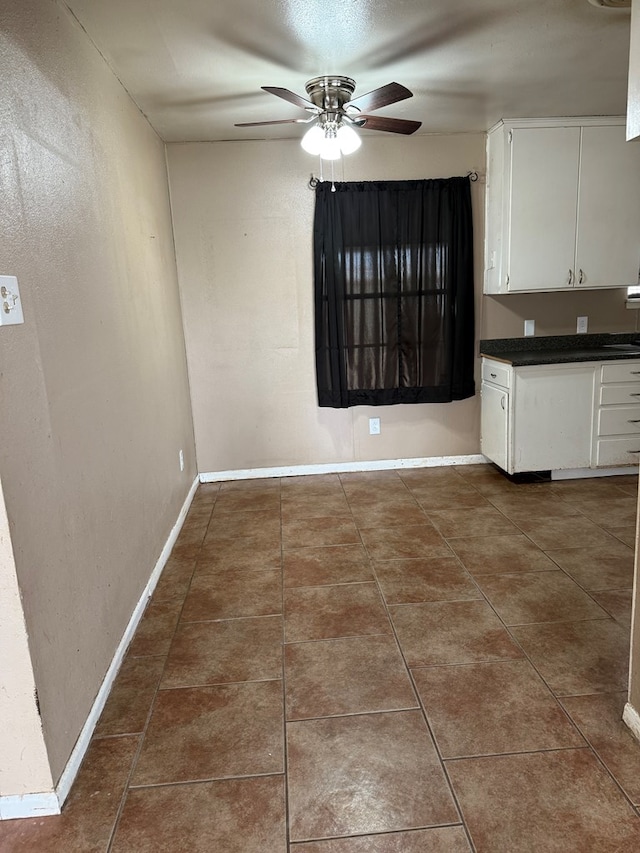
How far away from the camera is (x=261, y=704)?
1.96 metres

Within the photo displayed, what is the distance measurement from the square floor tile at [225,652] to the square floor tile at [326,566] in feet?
1.26

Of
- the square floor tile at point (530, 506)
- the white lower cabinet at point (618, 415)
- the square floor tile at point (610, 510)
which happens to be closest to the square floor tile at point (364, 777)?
the square floor tile at point (530, 506)

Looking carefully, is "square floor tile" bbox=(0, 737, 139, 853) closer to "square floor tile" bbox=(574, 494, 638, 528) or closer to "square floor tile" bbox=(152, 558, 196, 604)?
"square floor tile" bbox=(152, 558, 196, 604)

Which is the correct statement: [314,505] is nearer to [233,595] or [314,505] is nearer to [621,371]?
[233,595]

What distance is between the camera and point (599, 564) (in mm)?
2859

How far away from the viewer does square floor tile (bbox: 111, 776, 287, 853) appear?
4.73 feet

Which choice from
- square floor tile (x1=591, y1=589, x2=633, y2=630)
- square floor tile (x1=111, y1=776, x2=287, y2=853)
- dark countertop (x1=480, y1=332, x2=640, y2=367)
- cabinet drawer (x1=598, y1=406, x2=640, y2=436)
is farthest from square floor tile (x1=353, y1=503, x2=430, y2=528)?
square floor tile (x1=111, y1=776, x2=287, y2=853)

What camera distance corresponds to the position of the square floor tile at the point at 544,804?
1414 millimetres

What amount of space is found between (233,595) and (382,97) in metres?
2.36

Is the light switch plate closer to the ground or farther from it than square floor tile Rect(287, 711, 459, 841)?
farther from it

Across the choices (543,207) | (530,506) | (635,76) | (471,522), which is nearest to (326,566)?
(471,522)

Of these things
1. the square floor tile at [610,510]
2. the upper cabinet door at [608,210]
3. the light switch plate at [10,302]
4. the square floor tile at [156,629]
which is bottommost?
the square floor tile at [610,510]

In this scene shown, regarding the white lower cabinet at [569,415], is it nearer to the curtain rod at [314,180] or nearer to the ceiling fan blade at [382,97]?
the curtain rod at [314,180]

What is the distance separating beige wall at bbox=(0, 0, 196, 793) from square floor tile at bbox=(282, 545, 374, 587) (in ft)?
2.32
